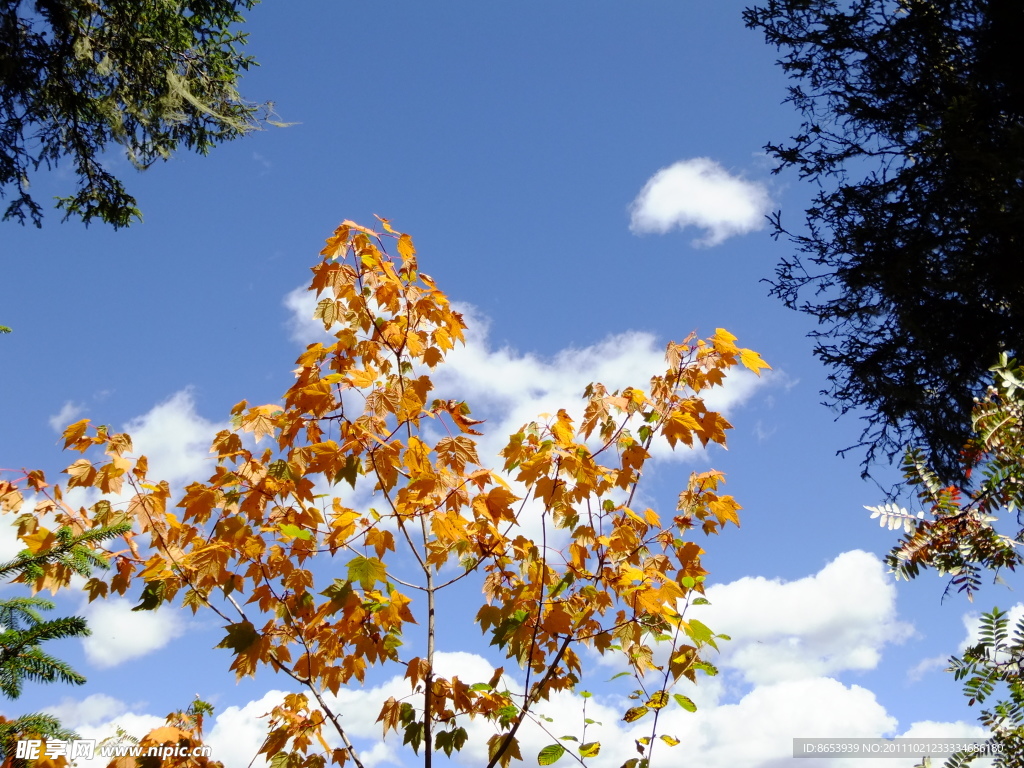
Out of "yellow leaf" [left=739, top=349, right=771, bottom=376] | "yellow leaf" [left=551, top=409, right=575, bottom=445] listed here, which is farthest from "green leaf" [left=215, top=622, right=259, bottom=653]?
"yellow leaf" [left=739, top=349, right=771, bottom=376]

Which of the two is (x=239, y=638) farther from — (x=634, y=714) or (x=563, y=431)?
(x=634, y=714)

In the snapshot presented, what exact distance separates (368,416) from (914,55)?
8.04 m

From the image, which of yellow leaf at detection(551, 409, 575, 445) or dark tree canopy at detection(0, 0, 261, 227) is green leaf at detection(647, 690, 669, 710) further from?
dark tree canopy at detection(0, 0, 261, 227)

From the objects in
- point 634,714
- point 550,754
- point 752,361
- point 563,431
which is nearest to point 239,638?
point 550,754

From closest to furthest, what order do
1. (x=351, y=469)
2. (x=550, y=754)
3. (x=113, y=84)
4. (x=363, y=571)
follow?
(x=363, y=571) → (x=351, y=469) → (x=550, y=754) → (x=113, y=84)

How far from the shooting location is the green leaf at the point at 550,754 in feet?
7.97

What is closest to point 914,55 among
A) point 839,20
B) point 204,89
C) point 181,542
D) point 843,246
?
point 839,20

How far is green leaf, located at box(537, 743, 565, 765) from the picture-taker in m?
2.43

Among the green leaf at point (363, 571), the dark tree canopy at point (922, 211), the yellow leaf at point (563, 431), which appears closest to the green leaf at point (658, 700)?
the yellow leaf at point (563, 431)

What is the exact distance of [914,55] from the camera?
297 inches

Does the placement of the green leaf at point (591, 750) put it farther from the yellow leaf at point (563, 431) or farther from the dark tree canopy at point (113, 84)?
the dark tree canopy at point (113, 84)

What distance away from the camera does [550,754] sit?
244 centimetres

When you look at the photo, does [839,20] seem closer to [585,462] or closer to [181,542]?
[585,462]

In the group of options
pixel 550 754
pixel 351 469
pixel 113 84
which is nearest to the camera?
pixel 351 469
